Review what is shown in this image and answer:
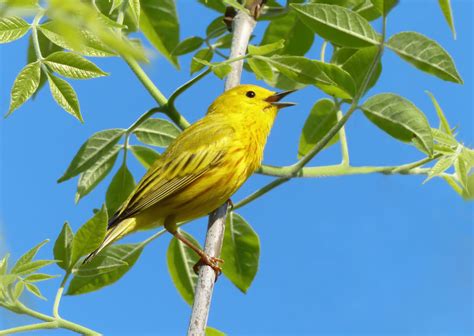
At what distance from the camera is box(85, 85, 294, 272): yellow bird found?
4277 millimetres

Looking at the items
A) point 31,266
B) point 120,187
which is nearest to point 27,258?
point 31,266

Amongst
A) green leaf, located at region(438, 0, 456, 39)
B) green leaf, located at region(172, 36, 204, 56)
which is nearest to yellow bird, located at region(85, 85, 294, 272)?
green leaf, located at region(172, 36, 204, 56)

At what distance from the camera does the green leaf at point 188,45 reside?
4.12 metres

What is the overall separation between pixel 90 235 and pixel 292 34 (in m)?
1.90

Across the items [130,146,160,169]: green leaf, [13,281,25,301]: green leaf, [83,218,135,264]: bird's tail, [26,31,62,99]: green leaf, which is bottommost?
[13,281,25,301]: green leaf

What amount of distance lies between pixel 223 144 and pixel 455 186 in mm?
1714

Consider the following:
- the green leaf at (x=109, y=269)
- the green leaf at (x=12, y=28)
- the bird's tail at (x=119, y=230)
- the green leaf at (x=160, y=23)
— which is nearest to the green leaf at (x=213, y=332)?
the green leaf at (x=109, y=269)

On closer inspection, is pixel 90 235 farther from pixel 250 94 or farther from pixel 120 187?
pixel 250 94

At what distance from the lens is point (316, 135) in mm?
3814

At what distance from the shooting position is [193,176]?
14.7 feet

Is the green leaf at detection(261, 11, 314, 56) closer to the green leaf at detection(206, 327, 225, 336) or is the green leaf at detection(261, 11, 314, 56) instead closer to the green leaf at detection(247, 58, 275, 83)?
the green leaf at detection(247, 58, 275, 83)

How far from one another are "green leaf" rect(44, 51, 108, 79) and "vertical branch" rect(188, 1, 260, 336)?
3.54 ft

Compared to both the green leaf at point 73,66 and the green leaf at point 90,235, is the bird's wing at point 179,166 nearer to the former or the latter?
the green leaf at point 90,235

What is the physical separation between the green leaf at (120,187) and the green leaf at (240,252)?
2.16 ft
